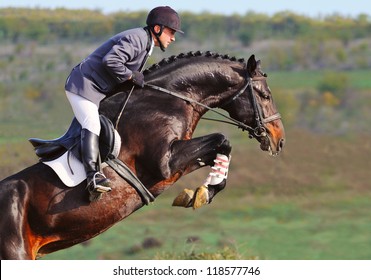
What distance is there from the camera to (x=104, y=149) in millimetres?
7125

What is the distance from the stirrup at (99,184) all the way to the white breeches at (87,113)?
0.28 meters

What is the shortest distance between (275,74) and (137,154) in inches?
522

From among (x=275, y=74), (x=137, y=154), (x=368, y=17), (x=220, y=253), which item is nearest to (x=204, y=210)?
(x=275, y=74)

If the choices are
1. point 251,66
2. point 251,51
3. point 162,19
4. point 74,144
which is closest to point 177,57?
point 162,19

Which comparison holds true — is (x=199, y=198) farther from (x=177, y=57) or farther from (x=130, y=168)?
(x=177, y=57)

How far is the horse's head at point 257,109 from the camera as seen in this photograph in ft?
24.6

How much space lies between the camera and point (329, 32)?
70.2 feet

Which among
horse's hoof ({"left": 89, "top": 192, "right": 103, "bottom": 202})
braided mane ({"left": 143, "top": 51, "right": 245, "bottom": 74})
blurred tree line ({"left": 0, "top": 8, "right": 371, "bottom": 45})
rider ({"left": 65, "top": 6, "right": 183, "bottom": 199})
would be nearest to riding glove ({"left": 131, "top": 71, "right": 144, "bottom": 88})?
rider ({"left": 65, "top": 6, "right": 183, "bottom": 199})

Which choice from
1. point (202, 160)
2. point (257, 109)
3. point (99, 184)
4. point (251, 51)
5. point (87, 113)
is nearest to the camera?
point (99, 184)

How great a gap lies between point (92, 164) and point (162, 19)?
1032 mm

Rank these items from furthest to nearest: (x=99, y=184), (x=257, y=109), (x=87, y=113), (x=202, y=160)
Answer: (x=257, y=109), (x=202, y=160), (x=87, y=113), (x=99, y=184)

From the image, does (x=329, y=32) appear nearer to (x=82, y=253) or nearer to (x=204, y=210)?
(x=204, y=210)

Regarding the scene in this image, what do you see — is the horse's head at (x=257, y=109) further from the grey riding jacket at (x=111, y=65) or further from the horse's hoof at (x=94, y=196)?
the horse's hoof at (x=94, y=196)

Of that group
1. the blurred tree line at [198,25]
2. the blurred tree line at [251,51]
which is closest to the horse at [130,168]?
the blurred tree line at [251,51]
